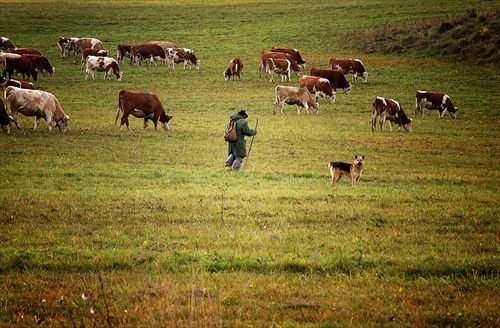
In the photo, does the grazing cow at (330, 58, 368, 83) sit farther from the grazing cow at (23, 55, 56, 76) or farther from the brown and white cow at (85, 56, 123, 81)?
the grazing cow at (23, 55, 56, 76)

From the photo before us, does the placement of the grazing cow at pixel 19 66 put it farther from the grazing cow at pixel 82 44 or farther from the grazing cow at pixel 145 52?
the grazing cow at pixel 82 44

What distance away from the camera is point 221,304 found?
7238mm

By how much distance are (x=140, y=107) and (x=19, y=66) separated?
708 inches

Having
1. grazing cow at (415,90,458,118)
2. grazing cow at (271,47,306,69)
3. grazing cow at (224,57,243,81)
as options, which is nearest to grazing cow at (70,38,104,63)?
grazing cow at (224,57,243,81)

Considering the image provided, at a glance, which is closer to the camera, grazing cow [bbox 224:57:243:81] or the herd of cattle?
the herd of cattle

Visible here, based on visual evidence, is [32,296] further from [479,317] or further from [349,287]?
[479,317]

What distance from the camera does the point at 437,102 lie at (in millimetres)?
34062

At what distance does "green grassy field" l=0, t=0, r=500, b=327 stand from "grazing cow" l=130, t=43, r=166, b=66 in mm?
14268

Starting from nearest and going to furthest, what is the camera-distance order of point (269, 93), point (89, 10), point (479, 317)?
point (479, 317), point (269, 93), point (89, 10)

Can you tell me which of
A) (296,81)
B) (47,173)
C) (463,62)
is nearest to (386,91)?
(296,81)

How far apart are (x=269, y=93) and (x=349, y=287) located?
32.0m

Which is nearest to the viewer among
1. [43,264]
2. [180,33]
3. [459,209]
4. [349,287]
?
[349,287]

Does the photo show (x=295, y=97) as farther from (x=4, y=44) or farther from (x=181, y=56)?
(x=4, y=44)

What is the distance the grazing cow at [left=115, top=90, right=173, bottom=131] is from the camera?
26.6 meters
